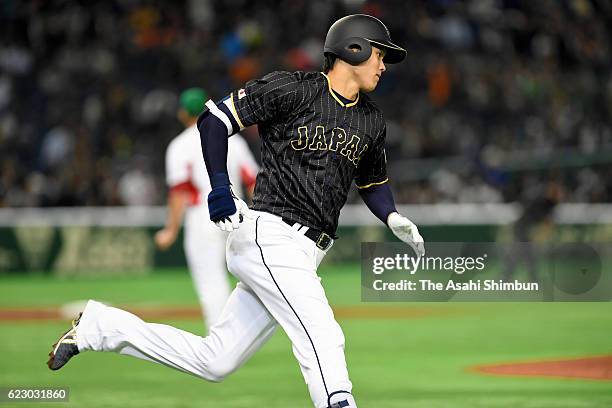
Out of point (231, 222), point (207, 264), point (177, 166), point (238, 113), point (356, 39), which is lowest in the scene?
point (231, 222)

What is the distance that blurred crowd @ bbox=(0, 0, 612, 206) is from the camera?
69.2ft

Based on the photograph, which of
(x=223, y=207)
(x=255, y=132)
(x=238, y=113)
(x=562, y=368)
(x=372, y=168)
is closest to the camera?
(x=223, y=207)

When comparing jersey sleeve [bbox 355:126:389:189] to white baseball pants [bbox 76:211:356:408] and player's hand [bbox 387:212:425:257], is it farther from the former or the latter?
white baseball pants [bbox 76:211:356:408]

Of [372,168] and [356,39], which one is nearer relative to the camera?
[356,39]

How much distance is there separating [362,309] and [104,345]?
32.4 feet

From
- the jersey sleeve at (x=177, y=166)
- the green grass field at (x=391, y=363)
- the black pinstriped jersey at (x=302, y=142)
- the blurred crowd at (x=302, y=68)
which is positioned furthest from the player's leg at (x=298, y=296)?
the blurred crowd at (x=302, y=68)

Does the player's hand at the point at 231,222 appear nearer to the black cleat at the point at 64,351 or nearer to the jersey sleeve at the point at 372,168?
the jersey sleeve at the point at 372,168

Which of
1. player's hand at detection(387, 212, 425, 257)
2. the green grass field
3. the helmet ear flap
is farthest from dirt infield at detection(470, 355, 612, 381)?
the helmet ear flap

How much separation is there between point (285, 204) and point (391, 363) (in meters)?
4.75

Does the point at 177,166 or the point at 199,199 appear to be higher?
the point at 177,166

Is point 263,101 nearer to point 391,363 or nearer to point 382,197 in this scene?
point 382,197

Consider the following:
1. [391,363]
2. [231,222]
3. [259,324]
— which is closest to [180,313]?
[391,363]

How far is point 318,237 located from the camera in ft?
18.8

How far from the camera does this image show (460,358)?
10398mm
